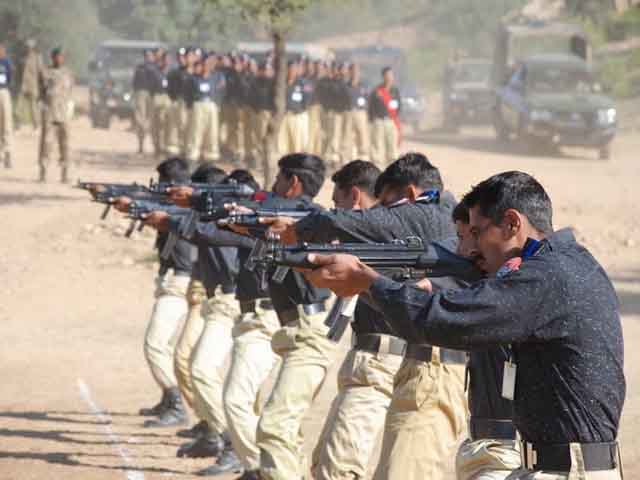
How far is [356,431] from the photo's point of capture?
6.89 metres

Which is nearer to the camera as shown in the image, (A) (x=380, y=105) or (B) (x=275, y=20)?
(B) (x=275, y=20)

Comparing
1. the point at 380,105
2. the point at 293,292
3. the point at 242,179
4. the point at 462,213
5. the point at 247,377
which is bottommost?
the point at 247,377

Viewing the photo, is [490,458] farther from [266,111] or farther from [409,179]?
[266,111]

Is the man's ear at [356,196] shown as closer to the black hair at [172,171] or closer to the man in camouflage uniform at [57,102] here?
the black hair at [172,171]

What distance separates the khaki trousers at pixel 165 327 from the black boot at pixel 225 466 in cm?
141

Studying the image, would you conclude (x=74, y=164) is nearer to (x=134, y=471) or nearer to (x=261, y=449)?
(x=134, y=471)

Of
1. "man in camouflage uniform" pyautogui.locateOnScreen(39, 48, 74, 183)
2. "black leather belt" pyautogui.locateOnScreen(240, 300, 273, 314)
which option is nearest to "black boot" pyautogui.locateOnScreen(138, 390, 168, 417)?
"black leather belt" pyautogui.locateOnScreen(240, 300, 273, 314)

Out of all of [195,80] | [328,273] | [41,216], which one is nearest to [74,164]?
[195,80]

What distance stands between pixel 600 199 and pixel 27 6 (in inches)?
837

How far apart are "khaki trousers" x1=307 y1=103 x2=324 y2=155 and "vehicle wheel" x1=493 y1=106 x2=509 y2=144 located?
6.43m

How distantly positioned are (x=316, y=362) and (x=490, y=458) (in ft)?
7.96

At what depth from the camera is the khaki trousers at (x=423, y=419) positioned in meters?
6.30

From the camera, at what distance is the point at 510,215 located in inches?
180

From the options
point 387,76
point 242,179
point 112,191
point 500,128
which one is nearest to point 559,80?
point 500,128
